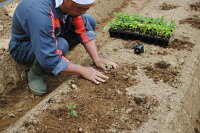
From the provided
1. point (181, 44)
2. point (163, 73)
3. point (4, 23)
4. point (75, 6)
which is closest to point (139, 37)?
point (181, 44)

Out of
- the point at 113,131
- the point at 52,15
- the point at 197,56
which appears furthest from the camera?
the point at 197,56

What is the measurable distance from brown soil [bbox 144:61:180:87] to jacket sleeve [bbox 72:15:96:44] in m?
0.88

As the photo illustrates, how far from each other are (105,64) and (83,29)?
569 mm

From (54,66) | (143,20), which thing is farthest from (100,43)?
(54,66)

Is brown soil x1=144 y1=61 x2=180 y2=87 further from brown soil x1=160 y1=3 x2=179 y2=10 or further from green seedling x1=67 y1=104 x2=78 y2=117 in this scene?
brown soil x1=160 y1=3 x2=179 y2=10

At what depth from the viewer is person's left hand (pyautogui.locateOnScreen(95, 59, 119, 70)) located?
3248 mm

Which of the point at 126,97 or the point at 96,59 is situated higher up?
the point at 96,59

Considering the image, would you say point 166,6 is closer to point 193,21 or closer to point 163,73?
point 193,21

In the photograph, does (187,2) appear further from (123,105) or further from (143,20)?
(123,105)

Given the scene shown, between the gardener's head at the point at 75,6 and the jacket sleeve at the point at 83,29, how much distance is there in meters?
0.59

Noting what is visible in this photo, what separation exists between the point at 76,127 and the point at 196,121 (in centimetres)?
140

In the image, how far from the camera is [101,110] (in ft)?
8.77

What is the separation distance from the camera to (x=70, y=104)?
108 inches

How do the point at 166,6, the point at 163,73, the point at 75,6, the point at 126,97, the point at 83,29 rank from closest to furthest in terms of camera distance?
the point at 75,6 < the point at 126,97 < the point at 163,73 < the point at 83,29 < the point at 166,6
